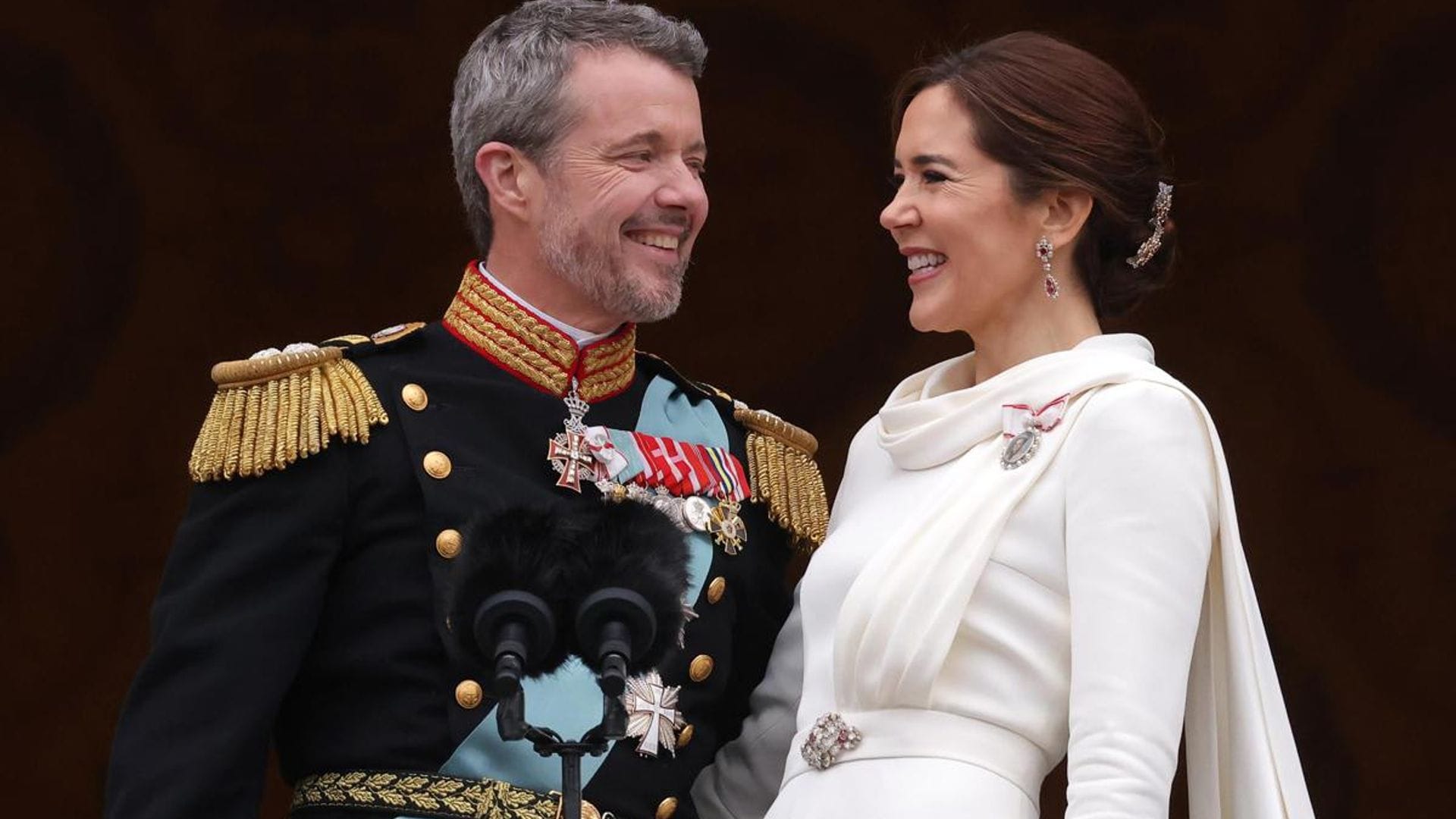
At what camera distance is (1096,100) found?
2893mm

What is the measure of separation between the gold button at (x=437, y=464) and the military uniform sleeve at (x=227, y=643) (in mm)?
93

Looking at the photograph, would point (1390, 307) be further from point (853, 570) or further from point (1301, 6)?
point (853, 570)

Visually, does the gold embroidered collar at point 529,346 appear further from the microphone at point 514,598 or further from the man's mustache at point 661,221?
the microphone at point 514,598

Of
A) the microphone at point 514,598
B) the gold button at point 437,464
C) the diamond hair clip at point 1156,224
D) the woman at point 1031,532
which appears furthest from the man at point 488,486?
the diamond hair clip at point 1156,224

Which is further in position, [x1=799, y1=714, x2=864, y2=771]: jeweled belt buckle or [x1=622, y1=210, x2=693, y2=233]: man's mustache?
[x1=622, y1=210, x2=693, y2=233]: man's mustache

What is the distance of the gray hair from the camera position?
3.19 m

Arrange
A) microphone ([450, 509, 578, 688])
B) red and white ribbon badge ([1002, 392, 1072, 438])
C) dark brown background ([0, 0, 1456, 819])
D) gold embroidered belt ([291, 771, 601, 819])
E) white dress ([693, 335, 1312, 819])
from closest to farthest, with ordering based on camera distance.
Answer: microphone ([450, 509, 578, 688]) → white dress ([693, 335, 1312, 819]) → red and white ribbon badge ([1002, 392, 1072, 438]) → gold embroidered belt ([291, 771, 601, 819]) → dark brown background ([0, 0, 1456, 819])

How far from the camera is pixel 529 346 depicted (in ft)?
10.3

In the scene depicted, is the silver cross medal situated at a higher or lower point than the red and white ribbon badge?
lower

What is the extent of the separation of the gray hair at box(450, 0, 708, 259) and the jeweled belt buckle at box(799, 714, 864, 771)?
0.75m

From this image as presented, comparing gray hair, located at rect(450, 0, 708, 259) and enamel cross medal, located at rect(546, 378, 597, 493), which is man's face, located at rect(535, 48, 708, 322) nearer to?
gray hair, located at rect(450, 0, 708, 259)

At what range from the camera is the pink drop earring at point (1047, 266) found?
2895 millimetres

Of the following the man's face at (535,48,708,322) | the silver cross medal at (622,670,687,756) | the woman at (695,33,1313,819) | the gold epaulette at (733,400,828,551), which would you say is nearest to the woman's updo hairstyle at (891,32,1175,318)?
the woman at (695,33,1313,819)

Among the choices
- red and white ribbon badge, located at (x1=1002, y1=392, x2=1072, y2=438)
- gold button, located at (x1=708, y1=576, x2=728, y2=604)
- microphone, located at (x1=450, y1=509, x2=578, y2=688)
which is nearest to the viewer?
microphone, located at (x1=450, y1=509, x2=578, y2=688)
